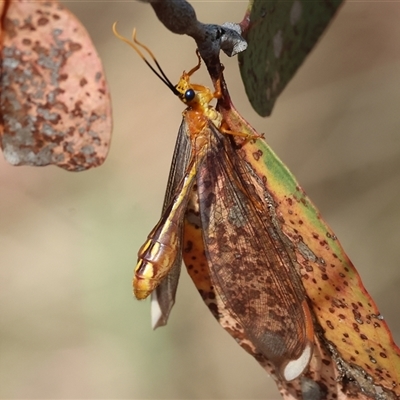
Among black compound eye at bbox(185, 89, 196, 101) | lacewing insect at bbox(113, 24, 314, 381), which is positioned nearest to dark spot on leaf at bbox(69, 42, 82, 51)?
lacewing insect at bbox(113, 24, 314, 381)

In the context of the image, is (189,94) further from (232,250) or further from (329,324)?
(329,324)

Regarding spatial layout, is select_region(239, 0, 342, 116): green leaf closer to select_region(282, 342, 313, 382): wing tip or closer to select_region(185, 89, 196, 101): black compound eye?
select_region(185, 89, 196, 101): black compound eye

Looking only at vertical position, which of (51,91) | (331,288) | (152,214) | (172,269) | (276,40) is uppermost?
(276,40)

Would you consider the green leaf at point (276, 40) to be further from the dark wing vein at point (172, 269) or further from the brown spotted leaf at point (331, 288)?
the dark wing vein at point (172, 269)

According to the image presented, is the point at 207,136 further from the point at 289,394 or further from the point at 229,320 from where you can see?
the point at 289,394

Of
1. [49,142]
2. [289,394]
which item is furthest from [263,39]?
[289,394]

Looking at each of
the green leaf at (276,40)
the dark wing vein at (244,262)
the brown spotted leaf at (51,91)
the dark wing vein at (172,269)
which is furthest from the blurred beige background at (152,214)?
the brown spotted leaf at (51,91)

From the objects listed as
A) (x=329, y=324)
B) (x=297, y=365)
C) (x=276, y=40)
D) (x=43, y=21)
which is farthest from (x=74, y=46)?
(x=297, y=365)
